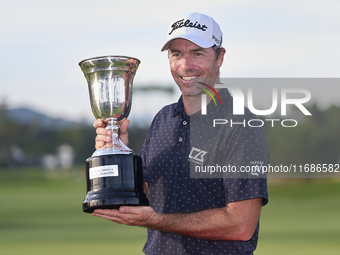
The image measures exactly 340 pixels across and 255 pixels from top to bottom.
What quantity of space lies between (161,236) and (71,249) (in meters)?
8.79

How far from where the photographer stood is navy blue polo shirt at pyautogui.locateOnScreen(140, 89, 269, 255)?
2.97m

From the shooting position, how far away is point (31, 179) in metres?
57.3

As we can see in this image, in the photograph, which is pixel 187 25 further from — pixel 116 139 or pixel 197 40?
pixel 116 139

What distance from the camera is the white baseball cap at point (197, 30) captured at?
323 centimetres

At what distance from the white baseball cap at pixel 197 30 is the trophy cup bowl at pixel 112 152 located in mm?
293

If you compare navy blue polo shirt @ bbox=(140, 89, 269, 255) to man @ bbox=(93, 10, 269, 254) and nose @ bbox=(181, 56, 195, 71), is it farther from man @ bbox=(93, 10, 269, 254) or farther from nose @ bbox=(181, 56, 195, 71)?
nose @ bbox=(181, 56, 195, 71)

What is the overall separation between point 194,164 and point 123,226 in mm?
14017

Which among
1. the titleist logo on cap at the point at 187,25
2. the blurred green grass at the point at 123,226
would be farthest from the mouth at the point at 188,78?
the blurred green grass at the point at 123,226

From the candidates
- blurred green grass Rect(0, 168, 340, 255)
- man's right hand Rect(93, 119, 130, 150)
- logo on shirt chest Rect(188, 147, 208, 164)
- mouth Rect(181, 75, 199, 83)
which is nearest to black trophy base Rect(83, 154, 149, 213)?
man's right hand Rect(93, 119, 130, 150)

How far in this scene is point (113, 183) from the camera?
3.03 metres

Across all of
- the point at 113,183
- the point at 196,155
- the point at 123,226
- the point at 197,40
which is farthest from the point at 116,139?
the point at 123,226

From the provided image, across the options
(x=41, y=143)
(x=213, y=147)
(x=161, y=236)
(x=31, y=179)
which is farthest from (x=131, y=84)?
(x=41, y=143)

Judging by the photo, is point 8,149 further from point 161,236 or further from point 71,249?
point 161,236

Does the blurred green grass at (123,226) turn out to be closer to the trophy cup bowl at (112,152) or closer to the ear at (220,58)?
the ear at (220,58)
